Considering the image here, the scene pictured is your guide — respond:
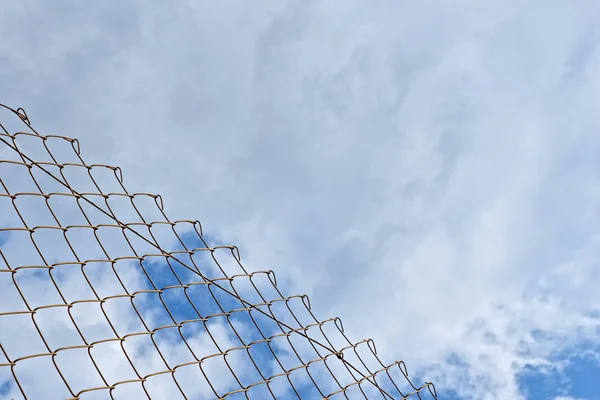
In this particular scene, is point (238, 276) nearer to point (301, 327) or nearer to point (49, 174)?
point (301, 327)

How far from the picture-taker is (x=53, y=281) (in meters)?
2.65

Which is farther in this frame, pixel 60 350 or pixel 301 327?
pixel 301 327

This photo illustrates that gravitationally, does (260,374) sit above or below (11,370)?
above

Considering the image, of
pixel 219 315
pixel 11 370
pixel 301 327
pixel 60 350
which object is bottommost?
pixel 11 370

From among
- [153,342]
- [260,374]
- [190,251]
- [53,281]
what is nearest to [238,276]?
[190,251]

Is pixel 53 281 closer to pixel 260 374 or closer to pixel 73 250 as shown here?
pixel 73 250

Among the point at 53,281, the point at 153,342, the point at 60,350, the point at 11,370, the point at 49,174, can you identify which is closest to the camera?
the point at 11,370

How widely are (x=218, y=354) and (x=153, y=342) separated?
1.17ft

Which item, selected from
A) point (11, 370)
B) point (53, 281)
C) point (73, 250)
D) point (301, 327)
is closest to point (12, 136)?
point (73, 250)

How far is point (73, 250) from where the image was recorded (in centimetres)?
292

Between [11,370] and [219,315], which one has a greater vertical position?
[219,315]

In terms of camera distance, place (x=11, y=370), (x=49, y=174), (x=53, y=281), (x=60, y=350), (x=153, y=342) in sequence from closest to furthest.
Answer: (x=11, y=370)
(x=60, y=350)
(x=53, y=281)
(x=153, y=342)
(x=49, y=174)

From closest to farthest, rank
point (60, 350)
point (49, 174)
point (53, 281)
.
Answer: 1. point (60, 350)
2. point (53, 281)
3. point (49, 174)

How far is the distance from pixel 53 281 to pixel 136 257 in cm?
62
